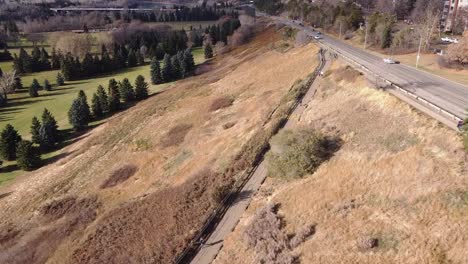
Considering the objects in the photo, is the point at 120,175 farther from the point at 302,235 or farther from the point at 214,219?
the point at 302,235

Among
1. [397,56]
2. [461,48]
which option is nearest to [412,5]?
[397,56]

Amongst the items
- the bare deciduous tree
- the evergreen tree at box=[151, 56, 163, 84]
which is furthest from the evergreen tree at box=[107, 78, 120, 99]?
the bare deciduous tree

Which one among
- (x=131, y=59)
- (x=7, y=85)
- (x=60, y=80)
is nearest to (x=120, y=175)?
(x=60, y=80)

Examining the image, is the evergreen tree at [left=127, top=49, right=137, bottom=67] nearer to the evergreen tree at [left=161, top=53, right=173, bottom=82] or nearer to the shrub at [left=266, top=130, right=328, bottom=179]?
the evergreen tree at [left=161, top=53, right=173, bottom=82]

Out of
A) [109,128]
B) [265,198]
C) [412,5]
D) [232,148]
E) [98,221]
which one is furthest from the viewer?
[412,5]

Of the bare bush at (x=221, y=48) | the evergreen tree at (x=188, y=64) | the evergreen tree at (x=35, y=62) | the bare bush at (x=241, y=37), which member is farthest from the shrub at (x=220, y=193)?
the evergreen tree at (x=35, y=62)

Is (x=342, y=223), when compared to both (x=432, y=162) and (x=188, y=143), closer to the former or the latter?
(x=432, y=162)
